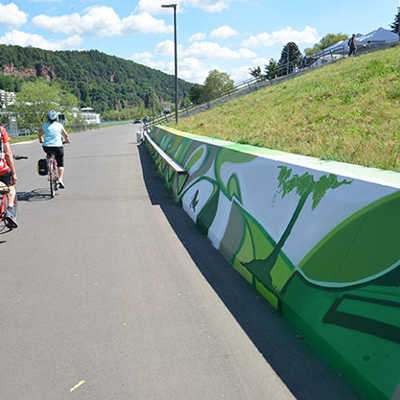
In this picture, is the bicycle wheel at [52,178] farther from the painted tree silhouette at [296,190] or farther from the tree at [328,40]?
the tree at [328,40]

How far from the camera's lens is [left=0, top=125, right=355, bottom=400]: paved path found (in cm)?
278

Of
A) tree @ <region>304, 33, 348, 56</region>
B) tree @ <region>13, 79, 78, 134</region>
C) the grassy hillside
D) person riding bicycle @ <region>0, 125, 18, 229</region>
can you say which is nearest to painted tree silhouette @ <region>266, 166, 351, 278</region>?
the grassy hillside

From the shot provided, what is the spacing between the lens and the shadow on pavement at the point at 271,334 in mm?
2723

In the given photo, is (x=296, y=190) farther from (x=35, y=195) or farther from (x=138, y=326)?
(x=35, y=195)

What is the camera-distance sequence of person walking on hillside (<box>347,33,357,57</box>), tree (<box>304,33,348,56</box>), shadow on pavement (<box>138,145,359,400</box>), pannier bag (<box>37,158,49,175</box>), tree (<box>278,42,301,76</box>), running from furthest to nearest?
tree (<box>304,33,348,56</box>) → tree (<box>278,42,301,76</box>) → person walking on hillside (<box>347,33,357,57</box>) → pannier bag (<box>37,158,49,175</box>) → shadow on pavement (<box>138,145,359,400</box>)

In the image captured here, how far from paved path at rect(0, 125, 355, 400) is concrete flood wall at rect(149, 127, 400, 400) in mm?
210

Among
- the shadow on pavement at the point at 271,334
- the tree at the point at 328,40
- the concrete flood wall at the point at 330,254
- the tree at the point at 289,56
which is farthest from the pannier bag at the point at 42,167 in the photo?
the tree at the point at 328,40

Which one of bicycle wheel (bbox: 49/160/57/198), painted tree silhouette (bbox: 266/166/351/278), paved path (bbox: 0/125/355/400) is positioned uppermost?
painted tree silhouette (bbox: 266/166/351/278)

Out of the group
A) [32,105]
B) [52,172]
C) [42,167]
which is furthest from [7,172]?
[32,105]

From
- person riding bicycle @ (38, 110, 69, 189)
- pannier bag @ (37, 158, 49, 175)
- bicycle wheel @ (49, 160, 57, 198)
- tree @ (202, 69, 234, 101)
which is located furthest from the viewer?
tree @ (202, 69, 234, 101)

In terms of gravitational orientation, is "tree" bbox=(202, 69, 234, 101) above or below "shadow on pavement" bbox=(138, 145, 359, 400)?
above

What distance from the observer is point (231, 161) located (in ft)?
19.2

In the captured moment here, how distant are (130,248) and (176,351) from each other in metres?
2.82

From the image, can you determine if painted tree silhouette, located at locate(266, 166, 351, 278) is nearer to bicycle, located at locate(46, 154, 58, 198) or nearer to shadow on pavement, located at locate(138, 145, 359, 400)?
shadow on pavement, located at locate(138, 145, 359, 400)
